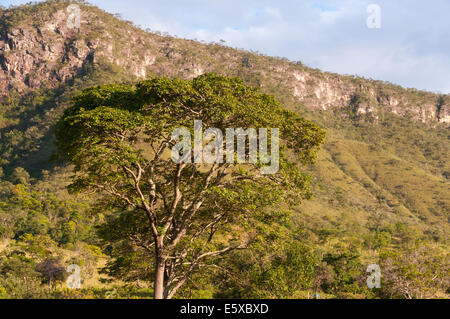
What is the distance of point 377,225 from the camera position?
103 metres

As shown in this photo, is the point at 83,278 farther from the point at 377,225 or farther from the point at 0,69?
the point at 0,69

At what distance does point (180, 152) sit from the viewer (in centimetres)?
1402
